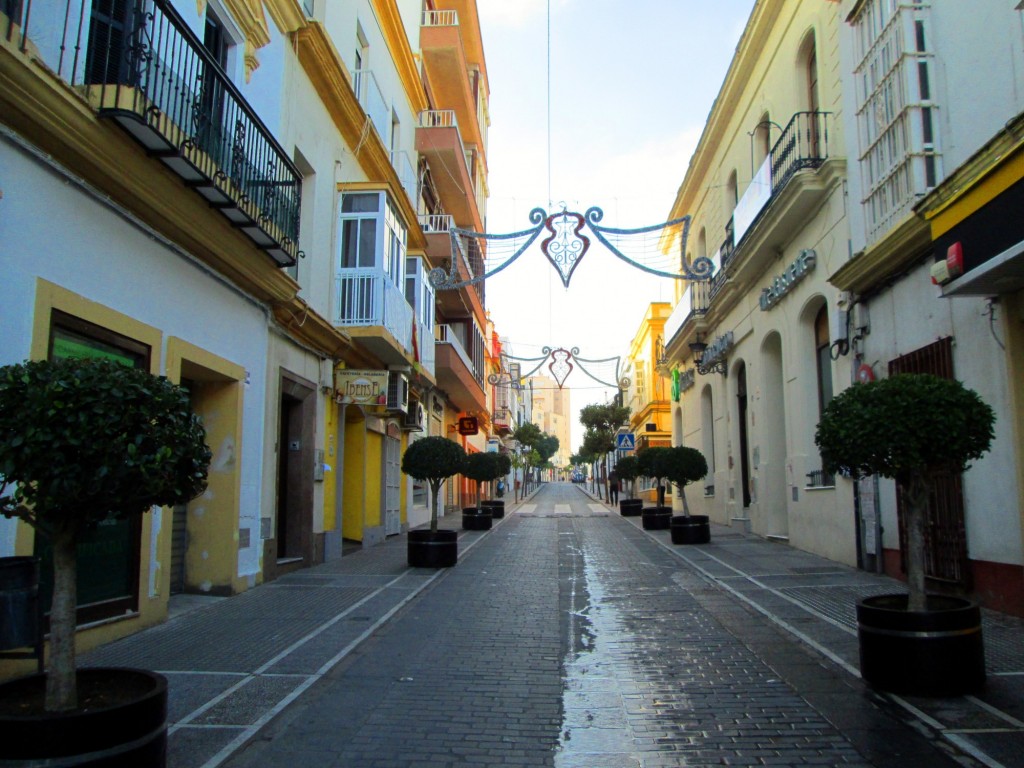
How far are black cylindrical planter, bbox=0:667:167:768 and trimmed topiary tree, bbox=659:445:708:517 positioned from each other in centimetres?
1413

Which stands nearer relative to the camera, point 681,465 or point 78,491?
point 78,491

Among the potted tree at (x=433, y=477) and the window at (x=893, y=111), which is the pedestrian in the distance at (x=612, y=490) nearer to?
the potted tree at (x=433, y=477)

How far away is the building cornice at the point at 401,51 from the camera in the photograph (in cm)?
1689

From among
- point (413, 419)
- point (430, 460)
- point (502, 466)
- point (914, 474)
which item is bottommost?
point (914, 474)

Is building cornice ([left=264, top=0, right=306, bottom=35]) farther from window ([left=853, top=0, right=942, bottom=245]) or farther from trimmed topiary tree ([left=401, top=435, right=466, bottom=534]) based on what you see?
window ([left=853, top=0, right=942, bottom=245])

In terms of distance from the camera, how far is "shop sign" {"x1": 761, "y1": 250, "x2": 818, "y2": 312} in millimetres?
13227

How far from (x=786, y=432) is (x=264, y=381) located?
9.73 meters

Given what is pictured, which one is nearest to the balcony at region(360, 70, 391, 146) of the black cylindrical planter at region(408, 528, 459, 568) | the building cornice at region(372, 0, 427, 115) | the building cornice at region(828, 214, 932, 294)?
the building cornice at region(372, 0, 427, 115)

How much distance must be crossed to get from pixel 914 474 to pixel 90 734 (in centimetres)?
539

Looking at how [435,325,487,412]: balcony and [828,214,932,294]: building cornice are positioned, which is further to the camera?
[435,325,487,412]: balcony

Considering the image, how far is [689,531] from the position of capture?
51.4 feet

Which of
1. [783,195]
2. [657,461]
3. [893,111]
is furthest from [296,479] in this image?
[893,111]

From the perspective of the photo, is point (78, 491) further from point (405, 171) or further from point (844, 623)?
point (405, 171)

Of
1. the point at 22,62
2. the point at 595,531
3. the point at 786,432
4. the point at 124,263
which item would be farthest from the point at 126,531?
the point at 595,531
